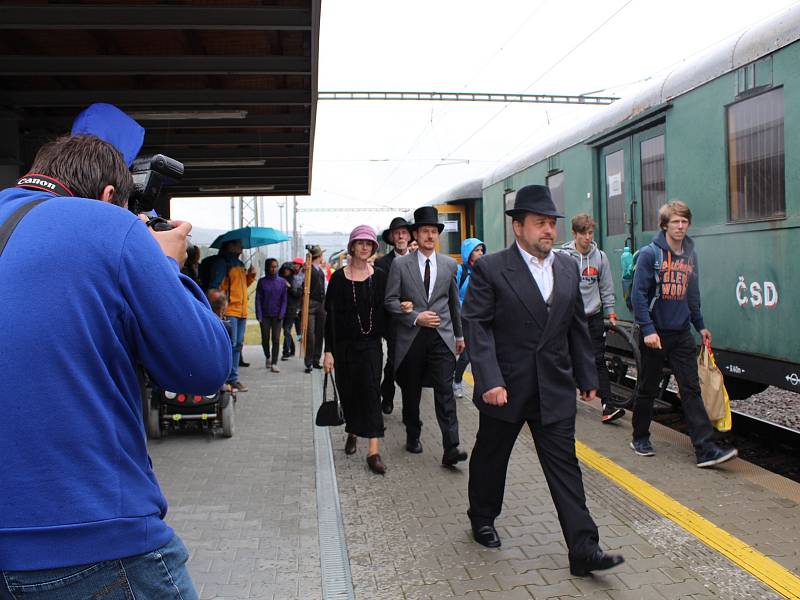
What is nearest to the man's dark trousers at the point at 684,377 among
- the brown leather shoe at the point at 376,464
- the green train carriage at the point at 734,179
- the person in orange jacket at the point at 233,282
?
the green train carriage at the point at 734,179

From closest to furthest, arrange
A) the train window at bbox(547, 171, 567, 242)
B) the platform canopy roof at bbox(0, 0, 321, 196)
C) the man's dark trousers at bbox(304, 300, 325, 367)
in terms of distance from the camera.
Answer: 1. the platform canopy roof at bbox(0, 0, 321, 196)
2. the train window at bbox(547, 171, 567, 242)
3. the man's dark trousers at bbox(304, 300, 325, 367)

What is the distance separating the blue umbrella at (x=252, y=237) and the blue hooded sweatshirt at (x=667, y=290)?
602 cm

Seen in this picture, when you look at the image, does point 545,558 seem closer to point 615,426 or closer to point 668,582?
point 668,582

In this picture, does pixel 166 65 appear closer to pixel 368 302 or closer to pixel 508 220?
pixel 368 302

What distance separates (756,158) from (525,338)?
120 inches

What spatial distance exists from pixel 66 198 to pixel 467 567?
3.11 meters

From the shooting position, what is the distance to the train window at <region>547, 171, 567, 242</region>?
953 cm

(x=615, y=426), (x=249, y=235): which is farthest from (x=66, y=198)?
(x=249, y=235)

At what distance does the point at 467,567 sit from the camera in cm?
393

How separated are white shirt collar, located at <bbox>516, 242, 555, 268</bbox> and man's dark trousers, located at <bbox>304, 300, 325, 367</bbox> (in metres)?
7.91

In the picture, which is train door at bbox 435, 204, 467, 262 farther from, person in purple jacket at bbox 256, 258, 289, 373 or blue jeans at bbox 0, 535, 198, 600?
blue jeans at bbox 0, 535, 198, 600

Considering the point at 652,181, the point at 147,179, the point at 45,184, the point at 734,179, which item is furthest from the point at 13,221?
the point at 652,181

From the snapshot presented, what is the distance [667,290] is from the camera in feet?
18.3

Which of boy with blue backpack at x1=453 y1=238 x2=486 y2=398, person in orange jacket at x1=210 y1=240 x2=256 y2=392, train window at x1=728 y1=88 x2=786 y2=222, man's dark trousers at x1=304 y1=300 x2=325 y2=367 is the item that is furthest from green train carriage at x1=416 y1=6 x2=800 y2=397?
man's dark trousers at x1=304 y1=300 x2=325 y2=367
